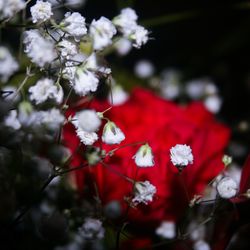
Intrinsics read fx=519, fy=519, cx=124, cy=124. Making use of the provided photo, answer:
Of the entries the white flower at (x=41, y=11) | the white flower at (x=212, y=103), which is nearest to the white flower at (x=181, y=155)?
the white flower at (x=41, y=11)

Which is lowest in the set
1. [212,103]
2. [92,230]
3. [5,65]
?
[212,103]

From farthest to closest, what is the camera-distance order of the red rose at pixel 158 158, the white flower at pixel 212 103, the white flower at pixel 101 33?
the white flower at pixel 212 103, the red rose at pixel 158 158, the white flower at pixel 101 33

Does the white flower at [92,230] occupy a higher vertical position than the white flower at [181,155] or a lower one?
lower

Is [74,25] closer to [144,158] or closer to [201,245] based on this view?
[144,158]

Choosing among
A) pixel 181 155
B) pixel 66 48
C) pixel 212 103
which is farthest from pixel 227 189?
pixel 212 103

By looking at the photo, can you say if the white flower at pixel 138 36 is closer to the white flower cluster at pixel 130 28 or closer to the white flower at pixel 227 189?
the white flower cluster at pixel 130 28

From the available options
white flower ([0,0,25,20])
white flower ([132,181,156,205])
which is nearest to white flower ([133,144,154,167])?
white flower ([132,181,156,205])

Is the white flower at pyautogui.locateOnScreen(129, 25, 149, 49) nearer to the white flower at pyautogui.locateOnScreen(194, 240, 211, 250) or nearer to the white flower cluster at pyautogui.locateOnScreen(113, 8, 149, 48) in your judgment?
the white flower cluster at pyautogui.locateOnScreen(113, 8, 149, 48)
